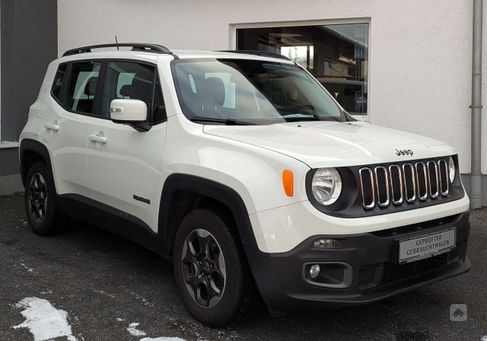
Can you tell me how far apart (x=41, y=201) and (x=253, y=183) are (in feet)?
10.8

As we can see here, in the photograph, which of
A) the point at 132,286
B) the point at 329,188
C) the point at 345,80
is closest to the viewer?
the point at 329,188

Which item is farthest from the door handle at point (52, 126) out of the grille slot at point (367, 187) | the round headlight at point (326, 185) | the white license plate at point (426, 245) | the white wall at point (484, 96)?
the white wall at point (484, 96)

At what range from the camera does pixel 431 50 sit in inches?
286

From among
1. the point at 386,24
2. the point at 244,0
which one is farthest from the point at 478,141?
the point at 244,0

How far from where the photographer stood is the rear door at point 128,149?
4.06 meters

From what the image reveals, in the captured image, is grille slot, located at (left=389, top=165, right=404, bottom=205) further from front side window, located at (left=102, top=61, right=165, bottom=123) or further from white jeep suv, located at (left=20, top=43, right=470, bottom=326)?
front side window, located at (left=102, top=61, right=165, bottom=123)

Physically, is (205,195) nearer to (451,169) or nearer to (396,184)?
(396,184)

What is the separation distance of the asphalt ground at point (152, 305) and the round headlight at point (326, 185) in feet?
2.79

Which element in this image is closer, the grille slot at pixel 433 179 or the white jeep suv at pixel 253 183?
the white jeep suv at pixel 253 183

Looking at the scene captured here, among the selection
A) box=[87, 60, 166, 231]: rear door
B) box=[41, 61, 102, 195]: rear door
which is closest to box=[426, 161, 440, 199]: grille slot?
box=[87, 60, 166, 231]: rear door

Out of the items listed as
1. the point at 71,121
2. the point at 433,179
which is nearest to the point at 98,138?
the point at 71,121

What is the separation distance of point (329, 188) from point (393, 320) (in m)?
1.23

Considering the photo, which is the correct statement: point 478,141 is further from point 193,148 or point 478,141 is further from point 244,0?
point 193,148

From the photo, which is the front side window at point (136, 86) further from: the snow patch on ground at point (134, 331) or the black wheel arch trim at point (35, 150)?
the snow patch on ground at point (134, 331)
